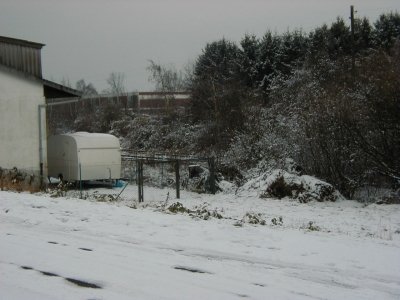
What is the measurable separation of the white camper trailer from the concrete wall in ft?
5.78

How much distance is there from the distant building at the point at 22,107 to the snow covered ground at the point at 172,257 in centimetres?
1111

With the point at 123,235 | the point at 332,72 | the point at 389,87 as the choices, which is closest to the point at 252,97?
the point at 332,72

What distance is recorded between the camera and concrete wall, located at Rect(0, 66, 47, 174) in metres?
23.0

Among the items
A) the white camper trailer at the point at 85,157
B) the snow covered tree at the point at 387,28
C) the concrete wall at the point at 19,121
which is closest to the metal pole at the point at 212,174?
the white camper trailer at the point at 85,157

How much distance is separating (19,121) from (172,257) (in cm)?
1803

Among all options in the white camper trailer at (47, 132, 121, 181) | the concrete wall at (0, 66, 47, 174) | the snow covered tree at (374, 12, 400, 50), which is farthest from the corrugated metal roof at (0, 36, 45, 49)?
the snow covered tree at (374, 12, 400, 50)

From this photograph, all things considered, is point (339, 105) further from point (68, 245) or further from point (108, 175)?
point (68, 245)

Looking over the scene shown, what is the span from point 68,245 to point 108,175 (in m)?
18.0

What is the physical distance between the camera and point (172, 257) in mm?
7742

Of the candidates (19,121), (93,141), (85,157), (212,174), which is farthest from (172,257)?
(93,141)

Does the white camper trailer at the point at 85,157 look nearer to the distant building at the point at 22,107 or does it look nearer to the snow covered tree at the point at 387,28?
the distant building at the point at 22,107

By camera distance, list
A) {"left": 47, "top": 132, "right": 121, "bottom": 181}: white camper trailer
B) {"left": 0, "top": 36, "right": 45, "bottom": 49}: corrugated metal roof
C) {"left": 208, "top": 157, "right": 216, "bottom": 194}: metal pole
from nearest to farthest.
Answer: {"left": 0, "top": 36, "right": 45, "bottom": 49}: corrugated metal roof → {"left": 208, "top": 157, "right": 216, "bottom": 194}: metal pole → {"left": 47, "top": 132, "right": 121, "bottom": 181}: white camper trailer

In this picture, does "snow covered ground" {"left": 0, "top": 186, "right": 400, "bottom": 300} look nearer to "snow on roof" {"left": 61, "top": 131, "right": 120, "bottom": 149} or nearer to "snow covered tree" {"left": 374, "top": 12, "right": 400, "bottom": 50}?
"snow on roof" {"left": 61, "top": 131, "right": 120, "bottom": 149}

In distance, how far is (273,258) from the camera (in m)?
7.98
